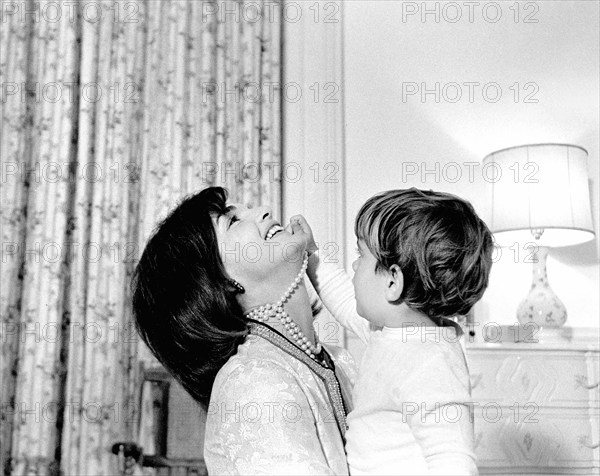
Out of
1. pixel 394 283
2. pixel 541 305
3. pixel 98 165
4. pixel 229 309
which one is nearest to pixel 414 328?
pixel 394 283

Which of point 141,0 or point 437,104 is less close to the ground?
point 141,0

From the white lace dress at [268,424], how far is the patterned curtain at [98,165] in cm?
208

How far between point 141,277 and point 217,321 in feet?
0.58

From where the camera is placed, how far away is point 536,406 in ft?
9.22

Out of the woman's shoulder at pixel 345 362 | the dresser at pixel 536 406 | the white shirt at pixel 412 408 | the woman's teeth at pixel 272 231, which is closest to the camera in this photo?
the white shirt at pixel 412 408

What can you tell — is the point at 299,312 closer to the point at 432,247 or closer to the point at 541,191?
the point at 432,247

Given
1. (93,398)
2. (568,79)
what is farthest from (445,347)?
(568,79)

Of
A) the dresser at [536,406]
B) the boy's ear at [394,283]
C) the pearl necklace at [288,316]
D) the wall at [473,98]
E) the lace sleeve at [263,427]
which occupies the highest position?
the wall at [473,98]

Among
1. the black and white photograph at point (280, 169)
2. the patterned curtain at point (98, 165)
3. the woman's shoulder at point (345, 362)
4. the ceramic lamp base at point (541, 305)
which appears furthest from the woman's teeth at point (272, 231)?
the patterned curtain at point (98, 165)

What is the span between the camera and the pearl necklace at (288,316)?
A: 1414mm

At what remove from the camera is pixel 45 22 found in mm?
3434

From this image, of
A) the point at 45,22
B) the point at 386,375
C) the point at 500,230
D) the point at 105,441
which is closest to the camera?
the point at 386,375

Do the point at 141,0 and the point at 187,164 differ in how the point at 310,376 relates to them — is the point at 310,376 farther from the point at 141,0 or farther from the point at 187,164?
the point at 141,0

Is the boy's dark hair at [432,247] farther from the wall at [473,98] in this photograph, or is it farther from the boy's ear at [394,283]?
the wall at [473,98]
